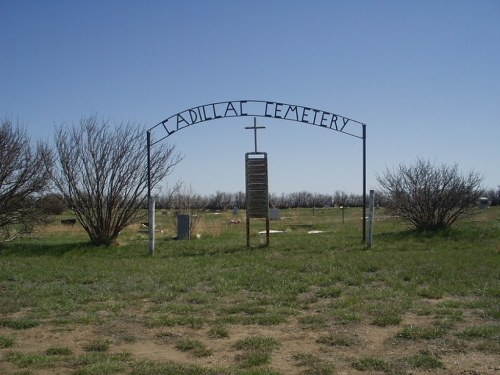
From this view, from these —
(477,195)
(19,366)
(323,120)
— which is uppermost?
(323,120)

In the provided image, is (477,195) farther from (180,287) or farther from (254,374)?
(254,374)

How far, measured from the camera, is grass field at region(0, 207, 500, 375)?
5098 millimetres

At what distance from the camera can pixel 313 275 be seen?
9867 mm

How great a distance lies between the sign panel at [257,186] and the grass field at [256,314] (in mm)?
2670

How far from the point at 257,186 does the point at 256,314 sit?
28.3ft

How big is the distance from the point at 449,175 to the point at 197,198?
430 inches

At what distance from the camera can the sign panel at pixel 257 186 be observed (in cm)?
1546

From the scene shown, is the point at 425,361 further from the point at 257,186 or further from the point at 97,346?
the point at 257,186

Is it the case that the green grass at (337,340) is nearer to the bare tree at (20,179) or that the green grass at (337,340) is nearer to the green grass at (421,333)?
the green grass at (421,333)

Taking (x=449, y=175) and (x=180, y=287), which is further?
(x=449, y=175)

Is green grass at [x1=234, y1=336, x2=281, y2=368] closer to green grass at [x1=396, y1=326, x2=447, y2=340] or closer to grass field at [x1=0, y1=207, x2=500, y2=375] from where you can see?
grass field at [x1=0, y1=207, x2=500, y2=375]

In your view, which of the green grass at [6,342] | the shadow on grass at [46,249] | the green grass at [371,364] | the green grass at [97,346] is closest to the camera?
the green grass at [371,364]

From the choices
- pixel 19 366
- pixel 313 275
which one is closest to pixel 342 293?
pixel 313 275

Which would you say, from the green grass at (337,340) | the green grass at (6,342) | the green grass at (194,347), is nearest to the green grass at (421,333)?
the green grass at (337,340)
